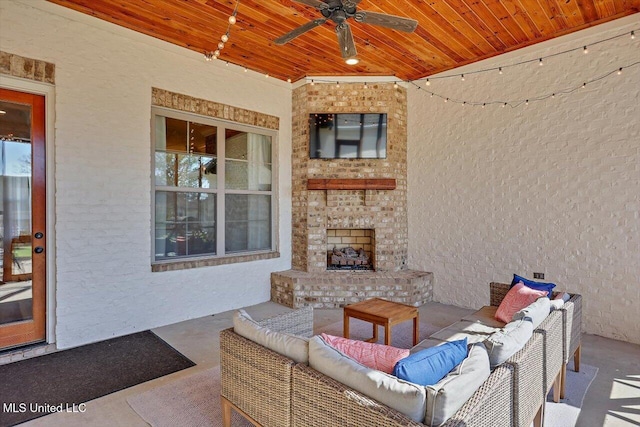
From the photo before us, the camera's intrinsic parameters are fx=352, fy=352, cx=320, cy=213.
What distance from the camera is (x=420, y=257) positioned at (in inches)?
211

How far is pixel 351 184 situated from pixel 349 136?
2.38ft

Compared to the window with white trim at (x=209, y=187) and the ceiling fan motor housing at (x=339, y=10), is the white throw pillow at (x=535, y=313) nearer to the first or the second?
the ceiling fan motor housing at (x=339, y=10)

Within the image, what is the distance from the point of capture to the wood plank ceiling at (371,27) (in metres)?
3.42

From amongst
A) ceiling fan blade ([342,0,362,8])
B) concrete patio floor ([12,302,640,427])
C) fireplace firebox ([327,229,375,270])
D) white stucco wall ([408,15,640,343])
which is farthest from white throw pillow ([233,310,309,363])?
white stucco wall ([408,15,640,343])

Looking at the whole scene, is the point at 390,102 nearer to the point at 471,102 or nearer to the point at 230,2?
the point at 471,102

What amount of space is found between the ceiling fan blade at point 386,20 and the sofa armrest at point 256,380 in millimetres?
2393

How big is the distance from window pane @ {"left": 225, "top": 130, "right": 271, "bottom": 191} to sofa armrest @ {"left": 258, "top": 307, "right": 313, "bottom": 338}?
2539 millimetres

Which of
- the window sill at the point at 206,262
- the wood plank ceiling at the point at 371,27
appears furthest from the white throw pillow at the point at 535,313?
the window sill at the point at 206,262

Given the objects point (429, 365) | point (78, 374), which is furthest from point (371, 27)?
point (78, 374)

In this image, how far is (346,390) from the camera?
147 centimetres

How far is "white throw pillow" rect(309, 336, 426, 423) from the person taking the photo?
1.32 meters

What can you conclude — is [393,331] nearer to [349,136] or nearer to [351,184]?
[351,184]

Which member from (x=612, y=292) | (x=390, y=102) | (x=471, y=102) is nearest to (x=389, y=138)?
(x=390, y=102)

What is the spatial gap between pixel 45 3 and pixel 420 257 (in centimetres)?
528
